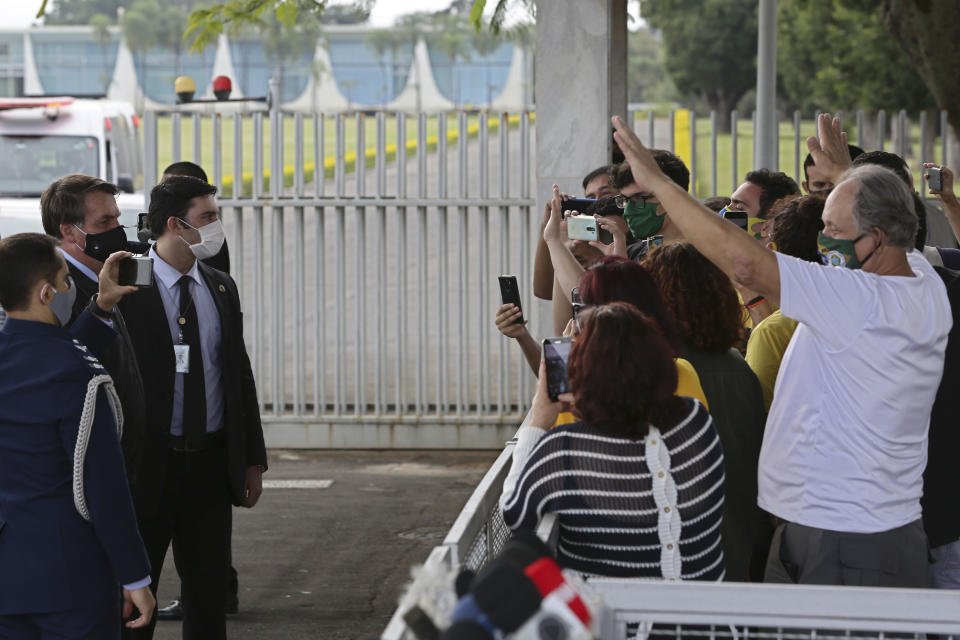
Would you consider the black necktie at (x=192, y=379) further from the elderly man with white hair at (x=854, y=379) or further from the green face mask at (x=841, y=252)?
the green face mask at (x=841, y=252)

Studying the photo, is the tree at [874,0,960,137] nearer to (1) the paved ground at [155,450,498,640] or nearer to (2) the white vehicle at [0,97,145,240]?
(1) the paved ground at [155,450,498,640]

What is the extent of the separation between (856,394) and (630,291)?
0.72m

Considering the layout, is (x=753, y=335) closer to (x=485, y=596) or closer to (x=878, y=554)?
(x=878, y=554)

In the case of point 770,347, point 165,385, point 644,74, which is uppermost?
point 644,74

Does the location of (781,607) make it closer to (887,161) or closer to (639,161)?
(639,161)

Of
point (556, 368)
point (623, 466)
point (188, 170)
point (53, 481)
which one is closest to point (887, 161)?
point (556, 368)

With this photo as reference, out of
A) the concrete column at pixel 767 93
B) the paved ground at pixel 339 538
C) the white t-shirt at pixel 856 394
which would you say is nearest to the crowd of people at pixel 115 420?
the paved ground at pixel 339 538

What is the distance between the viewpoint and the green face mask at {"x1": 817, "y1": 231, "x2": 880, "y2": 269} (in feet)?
11.9

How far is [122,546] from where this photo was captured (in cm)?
409

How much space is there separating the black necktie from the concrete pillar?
370cm

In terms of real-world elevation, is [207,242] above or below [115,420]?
above

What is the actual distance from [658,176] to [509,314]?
4.37 ft

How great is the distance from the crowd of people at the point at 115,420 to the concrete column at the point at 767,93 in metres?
5.78

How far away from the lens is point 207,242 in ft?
18.1
